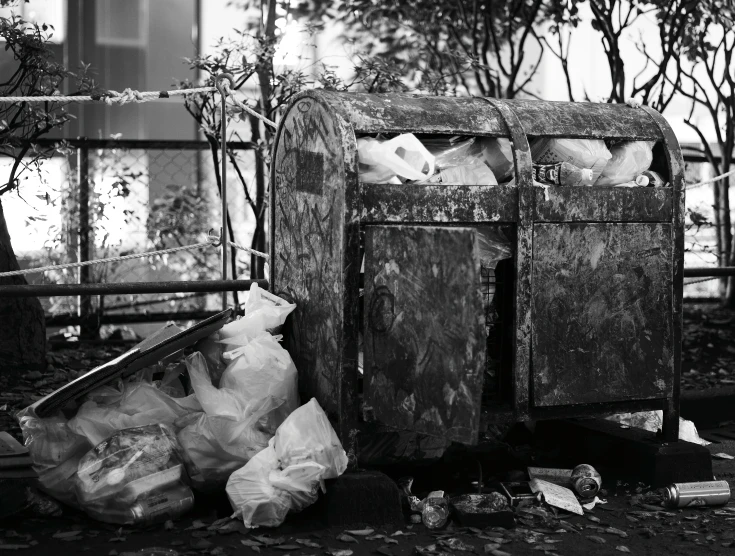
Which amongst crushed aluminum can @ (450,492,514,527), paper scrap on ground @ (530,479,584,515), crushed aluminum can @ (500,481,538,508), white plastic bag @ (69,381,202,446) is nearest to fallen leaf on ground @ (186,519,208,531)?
white plastic bag @ (69,381,202,446)

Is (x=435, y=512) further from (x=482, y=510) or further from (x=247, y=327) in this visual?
(x=247, y=327)

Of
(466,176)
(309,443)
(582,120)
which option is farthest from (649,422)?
(309,443)

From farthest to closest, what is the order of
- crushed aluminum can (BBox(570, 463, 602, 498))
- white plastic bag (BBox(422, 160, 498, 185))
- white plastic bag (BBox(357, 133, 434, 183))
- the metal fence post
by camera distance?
the metal fence post → crushed aluminum can (BBox(570, 463, 602, 498)) → white plastic bag (BBox(422, 160, 498, 185)) → white plastic bag (BBox(357, 133, 434, 183))

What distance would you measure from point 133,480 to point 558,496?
5.32 ft

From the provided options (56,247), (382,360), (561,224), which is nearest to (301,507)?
(382,360)

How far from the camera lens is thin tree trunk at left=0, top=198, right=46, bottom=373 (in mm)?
5582

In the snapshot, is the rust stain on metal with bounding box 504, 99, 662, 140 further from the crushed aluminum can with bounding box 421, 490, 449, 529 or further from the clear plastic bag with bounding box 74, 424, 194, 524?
the clear plastic bag with bounding box 74, 424, 194, 524

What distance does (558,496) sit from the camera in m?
3.76

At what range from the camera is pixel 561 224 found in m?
3.77

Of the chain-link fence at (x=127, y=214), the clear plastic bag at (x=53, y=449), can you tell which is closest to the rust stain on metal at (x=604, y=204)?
the clear plastic bag at (x=53, y=449)

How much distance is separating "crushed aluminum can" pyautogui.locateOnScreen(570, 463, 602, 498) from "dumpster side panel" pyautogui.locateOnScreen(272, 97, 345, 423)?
1.02 m

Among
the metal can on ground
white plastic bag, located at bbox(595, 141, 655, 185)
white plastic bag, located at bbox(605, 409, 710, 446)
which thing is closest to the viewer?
the metal can on ground

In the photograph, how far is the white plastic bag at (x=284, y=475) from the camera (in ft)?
11.1

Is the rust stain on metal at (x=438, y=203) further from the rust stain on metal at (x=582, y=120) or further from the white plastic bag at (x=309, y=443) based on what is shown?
the white plastic bag at (x=309, y=443)
